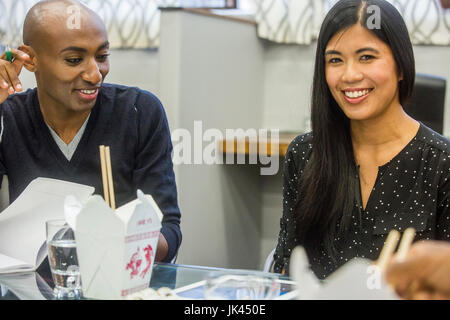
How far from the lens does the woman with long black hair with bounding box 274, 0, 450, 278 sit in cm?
140

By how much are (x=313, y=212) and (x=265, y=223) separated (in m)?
2.07

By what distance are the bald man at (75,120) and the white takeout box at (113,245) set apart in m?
0.54

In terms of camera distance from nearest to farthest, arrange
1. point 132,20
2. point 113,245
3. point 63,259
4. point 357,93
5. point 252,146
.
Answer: point 113,245 → point 63,259 → point 357,93 → point 252,146 → point 132,20

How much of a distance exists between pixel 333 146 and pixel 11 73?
807mm

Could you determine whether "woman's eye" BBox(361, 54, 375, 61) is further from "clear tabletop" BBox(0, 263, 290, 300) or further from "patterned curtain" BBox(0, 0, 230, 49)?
"patterned curtain" BBox(0, 0, 230, 49)

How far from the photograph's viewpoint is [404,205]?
142 cm

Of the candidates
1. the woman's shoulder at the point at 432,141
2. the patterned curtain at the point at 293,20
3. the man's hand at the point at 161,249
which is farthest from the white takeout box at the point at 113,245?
the patterned curtain at the point at 293,20

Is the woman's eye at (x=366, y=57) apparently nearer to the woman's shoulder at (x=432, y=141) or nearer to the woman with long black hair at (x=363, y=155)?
the woman with long black hair at (x=363, y=155)

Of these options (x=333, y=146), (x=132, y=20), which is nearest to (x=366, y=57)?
(x=333, y=146)
